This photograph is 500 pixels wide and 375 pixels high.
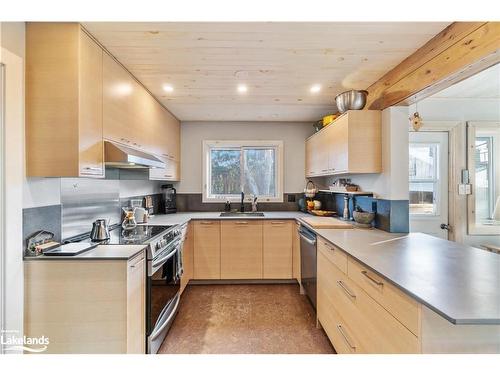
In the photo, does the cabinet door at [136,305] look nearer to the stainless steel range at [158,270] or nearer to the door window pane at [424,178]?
the stainless steel range at [158,270]

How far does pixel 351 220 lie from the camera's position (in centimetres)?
284

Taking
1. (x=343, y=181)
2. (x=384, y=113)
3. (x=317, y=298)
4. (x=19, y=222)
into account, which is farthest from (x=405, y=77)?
(x=19, y=222)

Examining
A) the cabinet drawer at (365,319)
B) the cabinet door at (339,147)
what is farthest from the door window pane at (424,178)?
the cabinet drawer at (365,319)

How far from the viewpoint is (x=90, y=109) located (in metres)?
1.58

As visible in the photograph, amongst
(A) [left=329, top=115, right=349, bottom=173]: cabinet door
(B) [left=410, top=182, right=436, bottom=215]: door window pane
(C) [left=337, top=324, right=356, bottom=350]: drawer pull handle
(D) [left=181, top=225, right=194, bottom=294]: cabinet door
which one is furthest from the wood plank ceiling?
(C) [left=337, top=324, right=356, bottom=350]: drawer pull handle

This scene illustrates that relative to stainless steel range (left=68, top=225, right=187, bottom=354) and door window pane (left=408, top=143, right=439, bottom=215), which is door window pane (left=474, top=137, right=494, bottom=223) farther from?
stainless steel range (left=68, top=225, right=187, bottom=354)

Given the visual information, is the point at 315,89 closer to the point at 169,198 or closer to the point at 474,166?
the point at 474,166

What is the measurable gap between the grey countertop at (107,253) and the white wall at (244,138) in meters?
2.20

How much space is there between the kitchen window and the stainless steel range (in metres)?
1.55

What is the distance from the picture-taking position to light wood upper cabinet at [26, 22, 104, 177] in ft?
A: 4.84

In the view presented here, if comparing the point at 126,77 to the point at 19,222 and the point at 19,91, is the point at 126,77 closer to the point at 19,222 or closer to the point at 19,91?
the point at 19,91

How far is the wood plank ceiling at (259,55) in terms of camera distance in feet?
5.09

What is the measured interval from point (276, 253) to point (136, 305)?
1.93m
